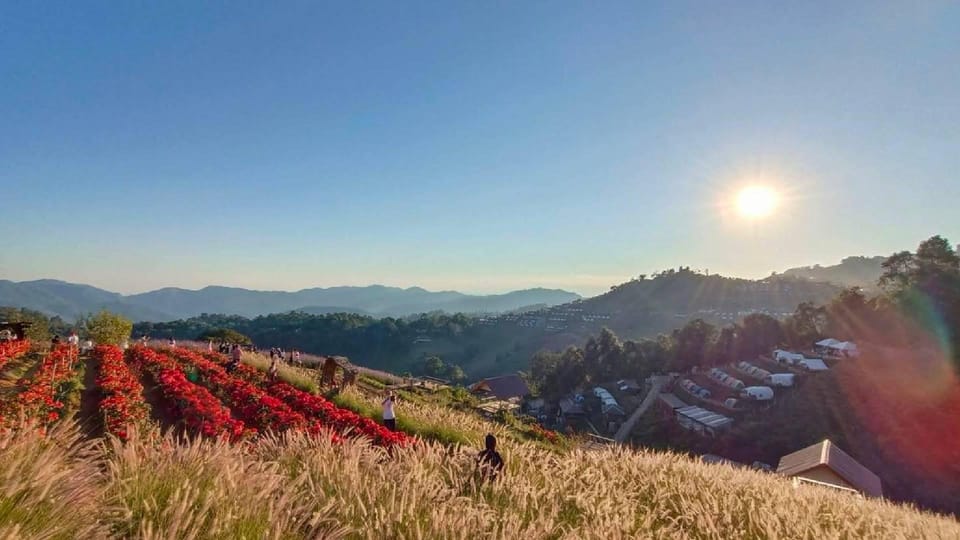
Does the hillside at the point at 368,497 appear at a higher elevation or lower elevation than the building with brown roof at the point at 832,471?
higher

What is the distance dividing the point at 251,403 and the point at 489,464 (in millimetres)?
9848

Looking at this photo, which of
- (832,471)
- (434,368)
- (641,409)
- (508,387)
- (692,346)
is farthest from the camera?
(434,368)

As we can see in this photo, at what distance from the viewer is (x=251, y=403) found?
1256 cm

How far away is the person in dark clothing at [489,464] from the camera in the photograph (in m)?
5.18

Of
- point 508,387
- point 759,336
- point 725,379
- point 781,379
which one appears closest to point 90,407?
point 781,379

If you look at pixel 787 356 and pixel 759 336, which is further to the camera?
pixel 759 336

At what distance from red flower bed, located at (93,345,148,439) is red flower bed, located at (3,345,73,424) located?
797 mm

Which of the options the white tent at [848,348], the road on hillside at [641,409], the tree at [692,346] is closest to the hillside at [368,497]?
the road on hillside at [641,409]

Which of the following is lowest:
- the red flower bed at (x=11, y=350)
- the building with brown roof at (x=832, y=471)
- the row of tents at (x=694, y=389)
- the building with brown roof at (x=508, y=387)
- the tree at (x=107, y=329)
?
the building with brown roof at (x=508, y=387)

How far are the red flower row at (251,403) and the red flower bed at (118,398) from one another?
2.13 metres

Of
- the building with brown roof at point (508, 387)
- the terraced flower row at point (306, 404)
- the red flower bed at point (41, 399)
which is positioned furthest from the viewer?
the building with brown roof at point (508, 387)

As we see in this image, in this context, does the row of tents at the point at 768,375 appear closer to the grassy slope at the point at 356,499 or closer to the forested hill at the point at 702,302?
the grassy slope at the point at 356,499

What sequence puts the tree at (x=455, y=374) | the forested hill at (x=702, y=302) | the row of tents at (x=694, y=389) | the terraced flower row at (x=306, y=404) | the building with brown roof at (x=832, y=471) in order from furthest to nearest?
the forested hill at (x=702, y=302), the tree at (x=455, y=374), the row of tents at (x=694, y=389), the building with brown roof at (x=832, y=471), the terraced flower row at (x=306, y=404)

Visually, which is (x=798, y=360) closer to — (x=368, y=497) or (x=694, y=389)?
(x=694, y=389)
